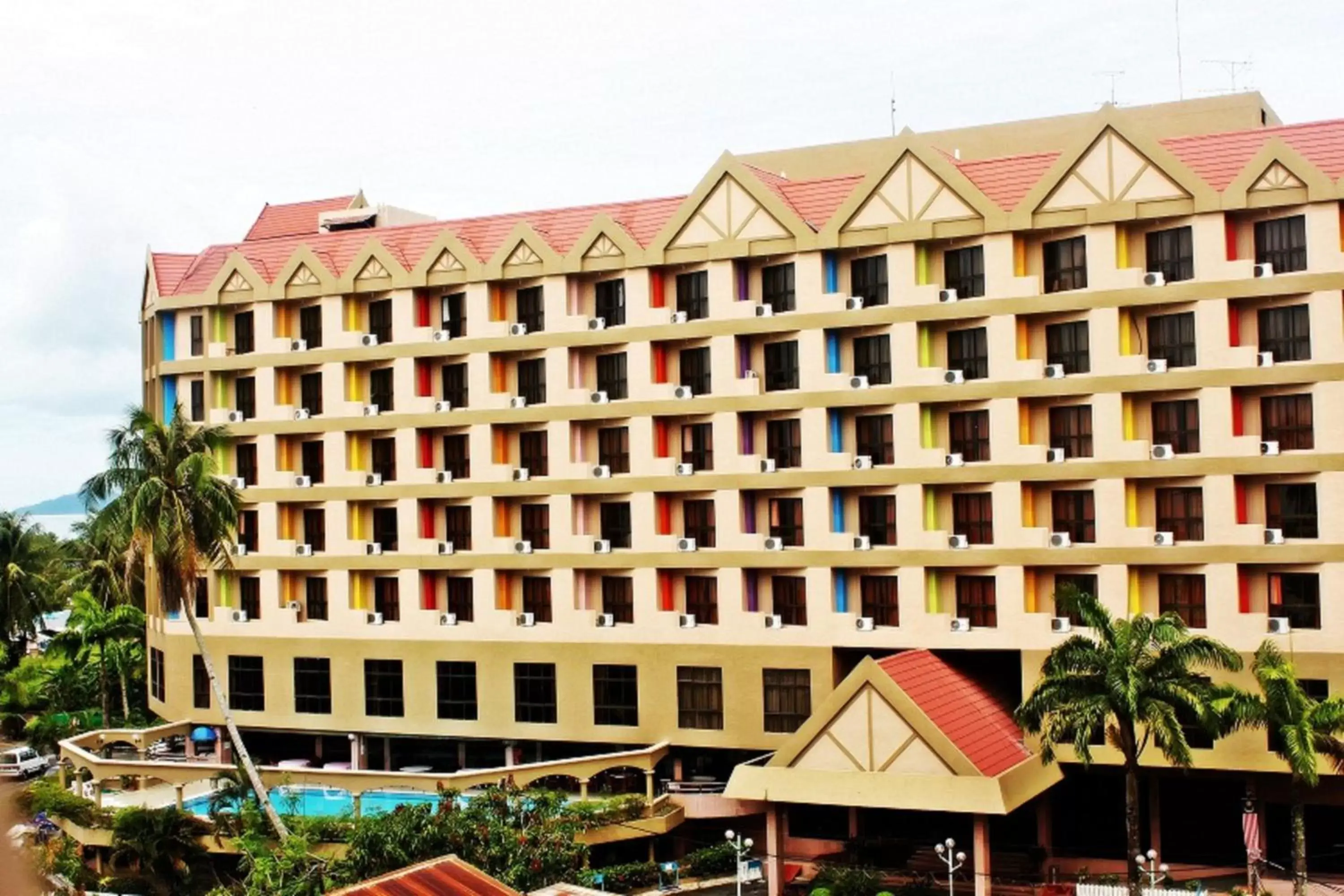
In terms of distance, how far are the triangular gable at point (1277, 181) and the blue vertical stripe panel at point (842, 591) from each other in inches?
641

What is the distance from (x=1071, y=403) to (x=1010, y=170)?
7744 mm

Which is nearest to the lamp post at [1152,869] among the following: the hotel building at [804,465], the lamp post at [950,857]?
the hotel building at [804,465]

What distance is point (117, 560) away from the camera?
226 feet

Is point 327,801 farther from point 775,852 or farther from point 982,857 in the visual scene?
point 982,857

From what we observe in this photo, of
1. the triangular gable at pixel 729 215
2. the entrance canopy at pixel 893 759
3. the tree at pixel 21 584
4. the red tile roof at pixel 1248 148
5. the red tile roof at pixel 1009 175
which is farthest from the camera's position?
the tree at pixel 21 584

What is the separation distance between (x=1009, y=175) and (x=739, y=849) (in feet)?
73.5

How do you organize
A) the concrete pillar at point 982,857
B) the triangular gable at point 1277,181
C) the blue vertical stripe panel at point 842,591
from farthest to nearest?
the blue vertical stripe panel at point 842,591 → the triangular gable at point 1277,181 → the concrete pillar at point 982,857

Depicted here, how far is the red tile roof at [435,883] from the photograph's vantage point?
25.0 meters

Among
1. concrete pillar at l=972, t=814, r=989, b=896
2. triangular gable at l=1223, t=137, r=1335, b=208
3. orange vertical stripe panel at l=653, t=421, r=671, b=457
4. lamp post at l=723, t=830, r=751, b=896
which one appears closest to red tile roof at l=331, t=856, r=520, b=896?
lamp post at l=723, t=830, r=751, b=896

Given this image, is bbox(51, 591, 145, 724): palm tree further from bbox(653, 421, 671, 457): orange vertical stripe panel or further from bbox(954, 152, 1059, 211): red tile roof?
bbox(954, 152, 1059, 211): red tile roof

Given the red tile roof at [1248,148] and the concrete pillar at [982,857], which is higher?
the red tile roof at [1248,148]

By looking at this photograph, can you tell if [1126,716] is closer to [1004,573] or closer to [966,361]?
[1004,573]

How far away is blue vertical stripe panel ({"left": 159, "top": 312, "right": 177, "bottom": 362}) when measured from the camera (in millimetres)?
57500

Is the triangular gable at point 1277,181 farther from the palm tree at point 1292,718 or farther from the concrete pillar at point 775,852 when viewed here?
the concrete pillar at point 775,852
